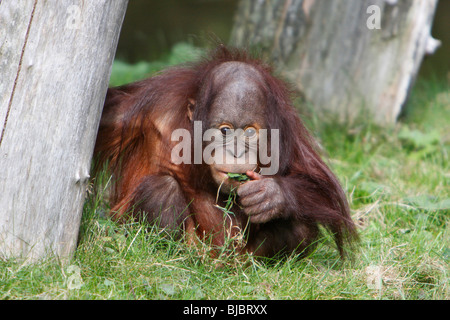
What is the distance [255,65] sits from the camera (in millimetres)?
3355

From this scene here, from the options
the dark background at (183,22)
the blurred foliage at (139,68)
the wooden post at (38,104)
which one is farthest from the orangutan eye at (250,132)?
the dark background at (183,22)

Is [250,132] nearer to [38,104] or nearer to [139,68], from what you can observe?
[38,104]

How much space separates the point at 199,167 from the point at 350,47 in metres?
2.74

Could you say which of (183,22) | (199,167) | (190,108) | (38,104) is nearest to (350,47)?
(190,108)

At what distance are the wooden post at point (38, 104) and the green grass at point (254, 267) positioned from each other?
20 cm

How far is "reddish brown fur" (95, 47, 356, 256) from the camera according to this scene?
3.23 meters

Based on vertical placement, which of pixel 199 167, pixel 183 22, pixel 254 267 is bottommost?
pixel 254 267

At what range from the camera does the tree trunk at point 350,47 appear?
5.35 metres

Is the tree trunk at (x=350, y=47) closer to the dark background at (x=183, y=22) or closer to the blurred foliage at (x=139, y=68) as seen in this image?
the blurred foliage at (x=139, y=68)

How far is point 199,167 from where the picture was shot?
3266 mm

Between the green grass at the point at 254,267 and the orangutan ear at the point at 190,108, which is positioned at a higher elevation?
the orangutan ear at the point at 190,108

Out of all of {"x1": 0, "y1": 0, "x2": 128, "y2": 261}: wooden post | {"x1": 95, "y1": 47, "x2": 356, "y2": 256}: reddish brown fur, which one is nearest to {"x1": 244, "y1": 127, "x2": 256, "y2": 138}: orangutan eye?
{"x1": 95, "y1": 47, "x2": 356, "y2": 256}: reddish brown fur
